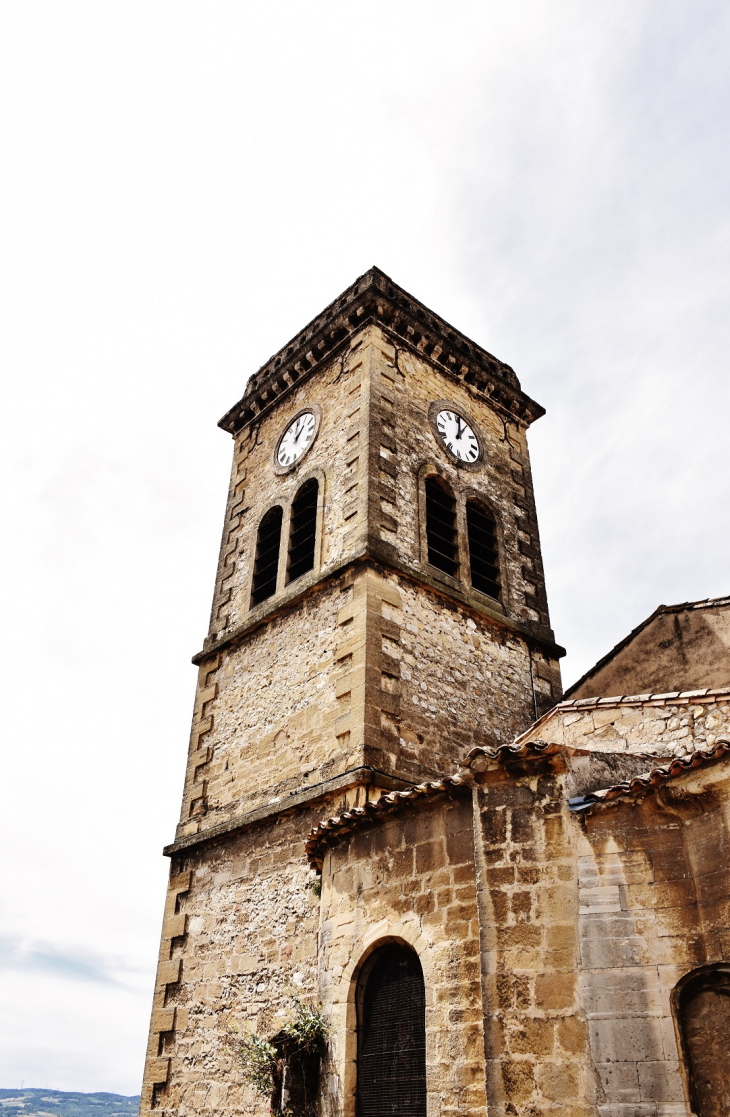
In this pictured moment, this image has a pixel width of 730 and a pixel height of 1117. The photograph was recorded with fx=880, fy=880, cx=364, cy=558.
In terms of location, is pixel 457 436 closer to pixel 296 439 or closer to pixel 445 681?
pixel 296 439

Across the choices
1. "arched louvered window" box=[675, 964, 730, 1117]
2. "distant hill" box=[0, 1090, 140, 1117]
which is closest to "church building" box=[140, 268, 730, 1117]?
"arched louvered window" box=[675, 964, 730, 1117]

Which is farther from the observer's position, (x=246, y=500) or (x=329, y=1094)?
(x=246, y=500)

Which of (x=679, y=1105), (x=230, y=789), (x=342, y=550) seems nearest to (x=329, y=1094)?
(x=679, y=1105)

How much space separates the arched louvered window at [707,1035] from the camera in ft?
16.5

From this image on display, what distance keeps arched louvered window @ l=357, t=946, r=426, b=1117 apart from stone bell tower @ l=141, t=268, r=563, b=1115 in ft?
5.00

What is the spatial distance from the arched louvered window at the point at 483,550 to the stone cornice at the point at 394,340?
2.74 metres

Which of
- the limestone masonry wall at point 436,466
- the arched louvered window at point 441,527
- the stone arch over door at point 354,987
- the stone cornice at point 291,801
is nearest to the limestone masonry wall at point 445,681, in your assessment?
the stone cornice at point 291,801

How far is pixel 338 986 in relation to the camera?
7230mm

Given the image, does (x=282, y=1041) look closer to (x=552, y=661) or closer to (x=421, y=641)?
(x=421, y=641)

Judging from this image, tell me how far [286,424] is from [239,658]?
4586mm

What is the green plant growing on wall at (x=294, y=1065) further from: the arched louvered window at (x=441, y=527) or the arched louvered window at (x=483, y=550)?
the arched louvered window at (x=483, y=550)

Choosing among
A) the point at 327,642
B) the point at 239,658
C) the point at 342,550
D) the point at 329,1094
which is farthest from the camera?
the point at 239,658

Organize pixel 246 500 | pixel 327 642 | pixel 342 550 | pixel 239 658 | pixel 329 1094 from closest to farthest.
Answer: pixel 329 1094 < pixel 327 642 < pixel 342 550 < pixel 239 658 < pixel 246 500

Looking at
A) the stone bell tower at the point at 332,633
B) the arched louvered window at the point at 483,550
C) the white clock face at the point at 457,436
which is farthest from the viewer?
the white clock face at the point at 457,436
